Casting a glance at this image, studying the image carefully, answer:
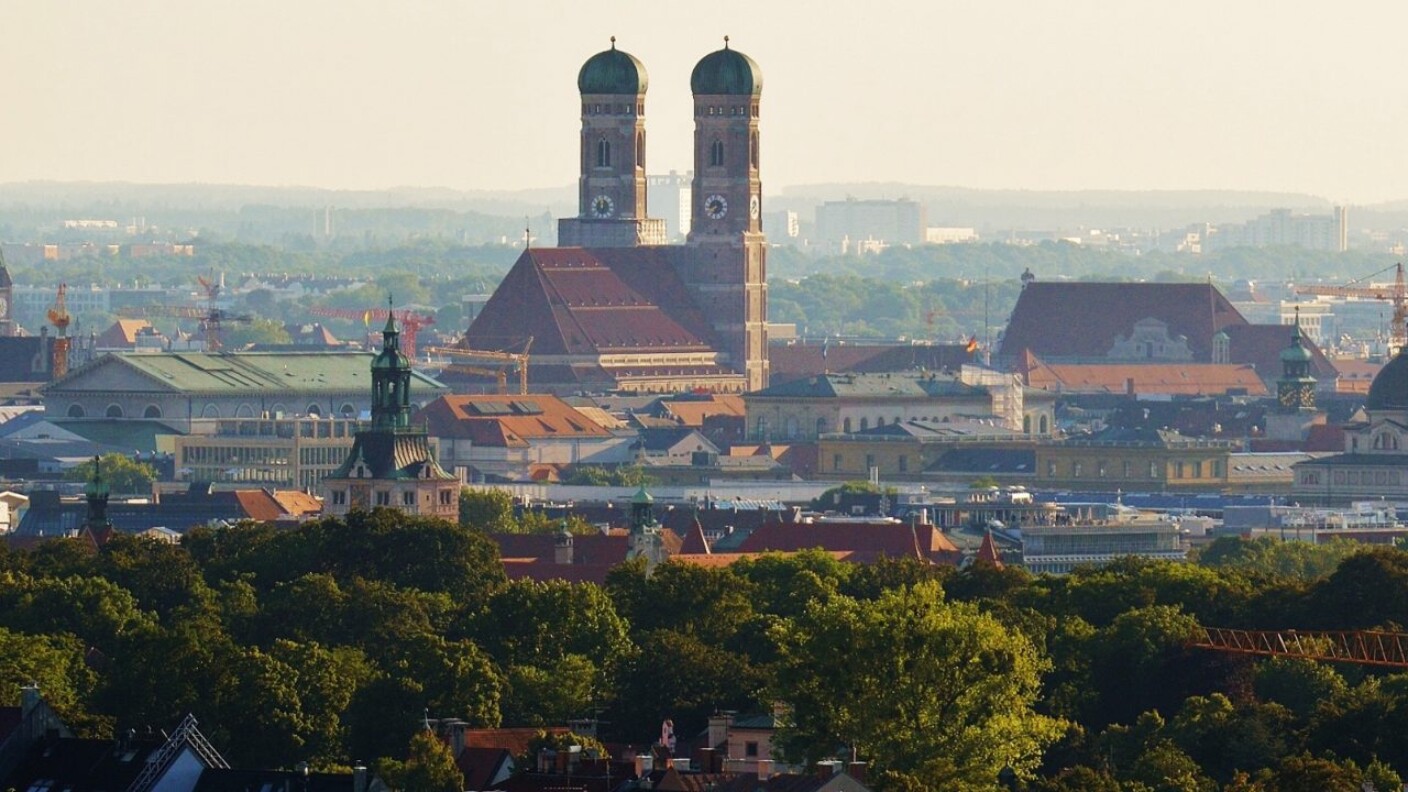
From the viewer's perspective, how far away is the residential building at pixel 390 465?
430 feet

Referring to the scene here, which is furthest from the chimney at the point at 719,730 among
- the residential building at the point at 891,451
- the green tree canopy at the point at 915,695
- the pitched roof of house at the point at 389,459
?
the residential building at the point at 891,451

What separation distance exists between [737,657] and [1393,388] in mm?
91415

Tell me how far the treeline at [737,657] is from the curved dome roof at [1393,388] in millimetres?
68044

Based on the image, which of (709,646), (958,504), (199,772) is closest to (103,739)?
(199,772)

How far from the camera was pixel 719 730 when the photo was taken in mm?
82250

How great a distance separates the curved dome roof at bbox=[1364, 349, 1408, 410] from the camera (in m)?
180

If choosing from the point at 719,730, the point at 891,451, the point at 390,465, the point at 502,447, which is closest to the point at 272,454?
the point at 502,447

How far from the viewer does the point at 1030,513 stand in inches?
6088

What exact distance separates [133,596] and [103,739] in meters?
27.5

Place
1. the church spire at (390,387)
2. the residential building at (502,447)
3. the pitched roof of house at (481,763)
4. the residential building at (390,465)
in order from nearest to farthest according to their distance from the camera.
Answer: the pitched roof of house at (481,763) → the residential building at (390,465) → the church spire at (390,387) → the residential building at (502,447)

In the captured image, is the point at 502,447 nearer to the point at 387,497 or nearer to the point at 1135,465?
the point at 1135,465

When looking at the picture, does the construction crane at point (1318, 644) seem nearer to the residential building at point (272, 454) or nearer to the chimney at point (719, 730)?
the chimney at point (719, 730)

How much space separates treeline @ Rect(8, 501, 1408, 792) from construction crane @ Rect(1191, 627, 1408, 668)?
1.13 feet

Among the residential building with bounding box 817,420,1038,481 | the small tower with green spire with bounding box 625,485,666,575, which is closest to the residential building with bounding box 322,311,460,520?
the small tower with green spire with bounding box 625,485,666,575
